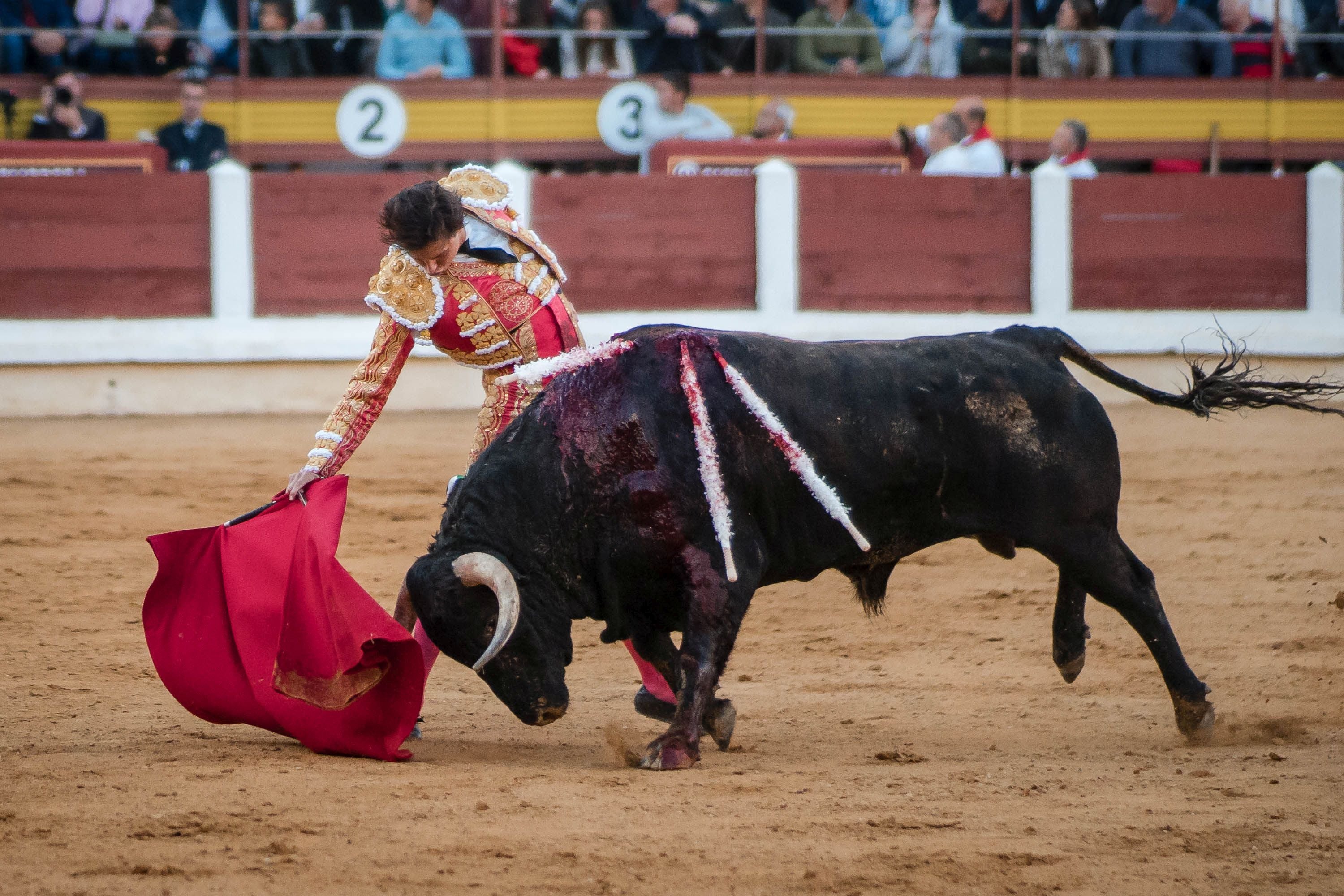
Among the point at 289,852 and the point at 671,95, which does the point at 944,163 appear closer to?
the point at 671,95

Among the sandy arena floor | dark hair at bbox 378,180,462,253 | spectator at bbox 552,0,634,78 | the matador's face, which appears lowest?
the sandy arena floor

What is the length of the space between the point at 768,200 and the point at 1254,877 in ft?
21.1

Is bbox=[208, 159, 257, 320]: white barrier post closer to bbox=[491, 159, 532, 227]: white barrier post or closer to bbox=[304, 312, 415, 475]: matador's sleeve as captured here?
bbox=[491, 159, 532, 227]: white barrier post

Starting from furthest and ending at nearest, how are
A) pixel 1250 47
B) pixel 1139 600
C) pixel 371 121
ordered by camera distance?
1. pixel 1250 47
2. pixel 371 121
3. pixel 1139 600

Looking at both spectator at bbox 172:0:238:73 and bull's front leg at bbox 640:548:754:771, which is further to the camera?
spectator at bbox 172:0:238:73

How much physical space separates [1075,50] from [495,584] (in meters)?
7.27

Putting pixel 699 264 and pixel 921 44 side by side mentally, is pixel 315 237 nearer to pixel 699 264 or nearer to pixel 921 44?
pixel 699 264

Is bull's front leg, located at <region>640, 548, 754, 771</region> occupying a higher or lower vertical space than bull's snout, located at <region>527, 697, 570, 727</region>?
higher

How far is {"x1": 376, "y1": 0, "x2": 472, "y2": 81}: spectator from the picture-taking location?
878 cm

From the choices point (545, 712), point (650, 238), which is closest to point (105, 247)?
point (650, 238)

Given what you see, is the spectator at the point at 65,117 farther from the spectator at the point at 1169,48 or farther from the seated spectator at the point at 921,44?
the spectator at the point at 1169,48

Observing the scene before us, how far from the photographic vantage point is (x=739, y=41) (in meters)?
8.78

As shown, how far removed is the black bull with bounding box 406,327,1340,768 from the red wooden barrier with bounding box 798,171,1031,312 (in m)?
5.24

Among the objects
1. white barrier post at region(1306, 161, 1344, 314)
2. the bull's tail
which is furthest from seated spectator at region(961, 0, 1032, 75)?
the bull's tail
